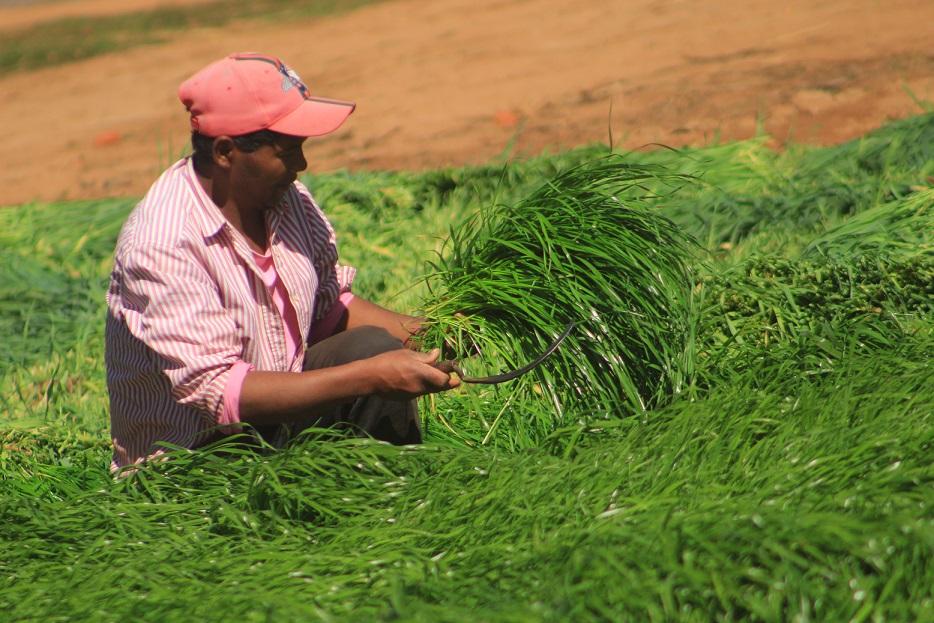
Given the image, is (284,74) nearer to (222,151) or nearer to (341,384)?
(222,151)

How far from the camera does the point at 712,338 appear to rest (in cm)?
305

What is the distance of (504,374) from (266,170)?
652 mm

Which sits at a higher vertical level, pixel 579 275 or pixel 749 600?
pixel 579 275

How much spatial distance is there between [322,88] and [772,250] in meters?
4.95

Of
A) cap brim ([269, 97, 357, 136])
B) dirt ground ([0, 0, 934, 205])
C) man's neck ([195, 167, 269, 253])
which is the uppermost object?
cap brim ([269, 97, 357, 136])

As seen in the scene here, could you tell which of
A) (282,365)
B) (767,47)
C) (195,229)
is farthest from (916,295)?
(767,47)

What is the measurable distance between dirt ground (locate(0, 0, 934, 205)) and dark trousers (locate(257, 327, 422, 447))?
8.67ft

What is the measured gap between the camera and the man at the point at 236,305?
247 cm

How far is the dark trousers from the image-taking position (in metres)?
2.70

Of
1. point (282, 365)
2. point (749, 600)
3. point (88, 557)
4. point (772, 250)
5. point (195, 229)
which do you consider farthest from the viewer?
point (772, 250)

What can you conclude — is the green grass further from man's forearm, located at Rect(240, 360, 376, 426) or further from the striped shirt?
man's forearm, located at Rect(240, 360, 376, 426)

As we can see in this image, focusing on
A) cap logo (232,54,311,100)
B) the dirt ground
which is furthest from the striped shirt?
the dirt ground

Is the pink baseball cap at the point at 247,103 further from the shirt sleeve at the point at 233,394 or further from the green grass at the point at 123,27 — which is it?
the green grass at the point at 123,27

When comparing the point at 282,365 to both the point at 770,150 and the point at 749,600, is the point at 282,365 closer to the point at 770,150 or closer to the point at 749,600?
the point at 749,600
